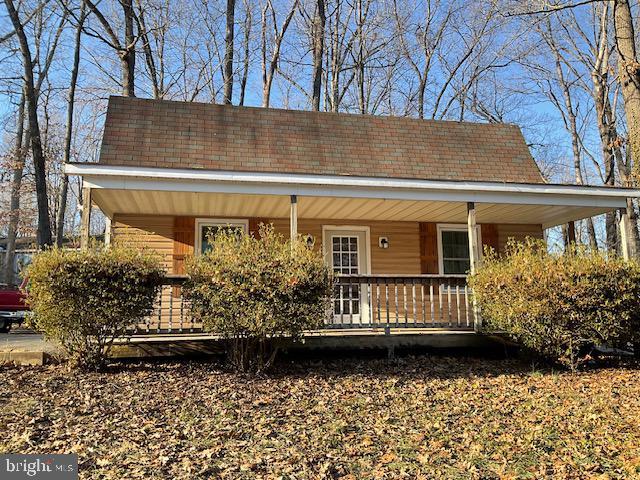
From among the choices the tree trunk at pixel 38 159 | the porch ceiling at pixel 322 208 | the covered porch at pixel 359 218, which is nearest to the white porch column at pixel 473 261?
the covered porch at pixel 359 218

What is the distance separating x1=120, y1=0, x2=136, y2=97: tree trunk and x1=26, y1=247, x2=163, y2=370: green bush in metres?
12.2

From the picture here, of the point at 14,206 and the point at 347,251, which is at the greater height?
the point at 14,206

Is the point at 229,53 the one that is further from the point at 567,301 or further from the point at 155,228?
the point at 567,301

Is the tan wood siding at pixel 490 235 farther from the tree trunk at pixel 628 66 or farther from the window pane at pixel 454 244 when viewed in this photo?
the tree trunk at pixel 628 66

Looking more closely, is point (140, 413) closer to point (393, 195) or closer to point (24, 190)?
point (393, 195)

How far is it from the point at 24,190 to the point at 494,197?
22.1m

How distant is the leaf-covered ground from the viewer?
3.68 metres

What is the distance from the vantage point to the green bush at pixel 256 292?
616 cm

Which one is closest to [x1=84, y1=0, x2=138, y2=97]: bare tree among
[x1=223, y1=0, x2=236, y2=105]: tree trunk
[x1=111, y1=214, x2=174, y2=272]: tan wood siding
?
[x1=223, y1=0, x2=236, y2=105]: tree trunk

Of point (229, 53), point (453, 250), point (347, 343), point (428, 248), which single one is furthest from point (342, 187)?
point (229, 53)

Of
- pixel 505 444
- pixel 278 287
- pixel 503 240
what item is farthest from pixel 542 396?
pixel 503 240

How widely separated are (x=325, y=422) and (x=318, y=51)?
16.9 metres

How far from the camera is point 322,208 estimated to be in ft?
31.3

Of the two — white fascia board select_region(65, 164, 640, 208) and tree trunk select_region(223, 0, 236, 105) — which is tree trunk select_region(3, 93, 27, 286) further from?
white fascia board select_region(65, 164, 640, 208)
